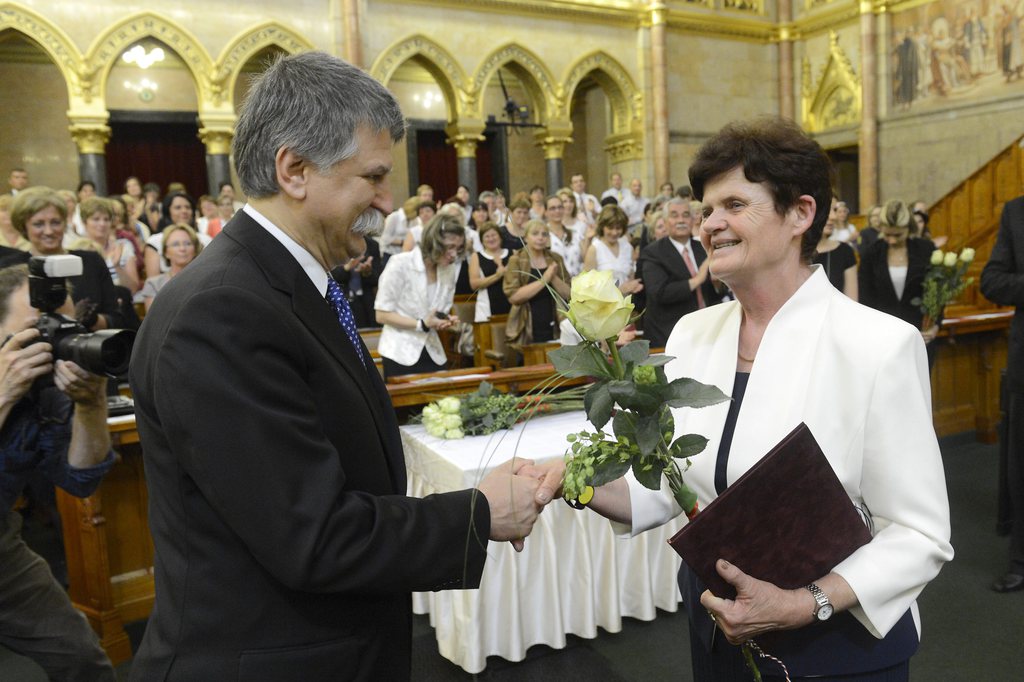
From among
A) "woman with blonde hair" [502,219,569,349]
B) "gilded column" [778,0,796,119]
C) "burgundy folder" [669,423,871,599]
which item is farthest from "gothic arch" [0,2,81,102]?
"gilded column" [778,0,796,119]

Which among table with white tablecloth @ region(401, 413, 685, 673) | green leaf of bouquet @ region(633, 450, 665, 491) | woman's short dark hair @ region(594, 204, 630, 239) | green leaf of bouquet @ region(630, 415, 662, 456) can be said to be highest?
woman's short dark hair @ region(594, 204, 630, 239)

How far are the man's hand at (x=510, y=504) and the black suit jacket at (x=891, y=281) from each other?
450 centimetres

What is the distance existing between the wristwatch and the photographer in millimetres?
1608

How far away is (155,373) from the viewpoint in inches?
46.9

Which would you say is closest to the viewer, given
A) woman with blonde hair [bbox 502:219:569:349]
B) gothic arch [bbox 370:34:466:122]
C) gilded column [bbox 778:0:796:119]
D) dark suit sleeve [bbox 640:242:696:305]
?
dark suit sleeve [bbox 640:242:696:305]

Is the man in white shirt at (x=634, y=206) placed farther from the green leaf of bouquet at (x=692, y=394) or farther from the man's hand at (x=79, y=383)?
the green leaf of bouquet at (x=692, y=394)

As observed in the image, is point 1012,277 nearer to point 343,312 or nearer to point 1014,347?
point 1014,347

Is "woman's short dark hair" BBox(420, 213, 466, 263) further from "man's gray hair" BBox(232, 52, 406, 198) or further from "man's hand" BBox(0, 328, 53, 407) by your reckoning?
"man's gray hair" BBox(232, 52, 406, 198)

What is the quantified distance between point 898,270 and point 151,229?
7935mm

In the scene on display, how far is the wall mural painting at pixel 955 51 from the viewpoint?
1288cm

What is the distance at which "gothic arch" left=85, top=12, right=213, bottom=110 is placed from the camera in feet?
35.5

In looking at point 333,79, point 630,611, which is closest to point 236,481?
point 333,79

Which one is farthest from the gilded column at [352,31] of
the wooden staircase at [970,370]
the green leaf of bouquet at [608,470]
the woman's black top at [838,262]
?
the green leaf of bouquet at [608,470]

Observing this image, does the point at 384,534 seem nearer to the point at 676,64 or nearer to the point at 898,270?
the point at 898,270
